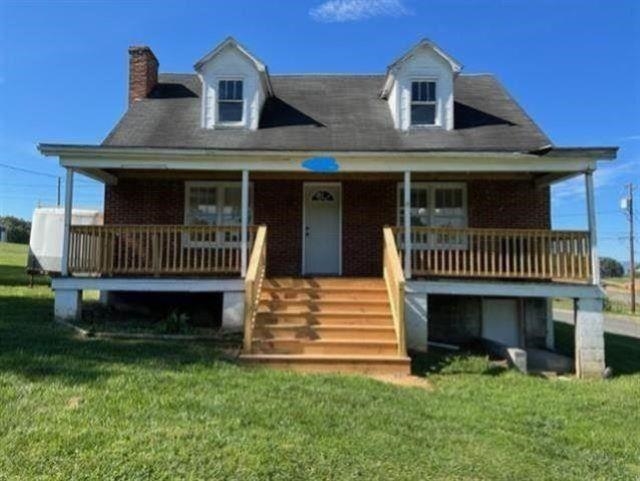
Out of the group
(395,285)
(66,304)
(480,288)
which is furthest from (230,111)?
(480,288)

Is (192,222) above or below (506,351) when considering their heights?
above

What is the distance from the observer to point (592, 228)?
11.0 meters

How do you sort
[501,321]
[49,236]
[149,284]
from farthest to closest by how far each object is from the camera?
[49,236], [501,321], [149,284]

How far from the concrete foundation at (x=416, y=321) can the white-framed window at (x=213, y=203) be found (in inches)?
182

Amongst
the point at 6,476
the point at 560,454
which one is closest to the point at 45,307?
the point at 6,476

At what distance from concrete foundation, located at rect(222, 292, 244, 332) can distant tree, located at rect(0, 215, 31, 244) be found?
2514 inches

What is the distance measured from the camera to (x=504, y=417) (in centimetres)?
698

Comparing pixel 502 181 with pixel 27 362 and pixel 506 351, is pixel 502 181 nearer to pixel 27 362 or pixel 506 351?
pixel 506 351

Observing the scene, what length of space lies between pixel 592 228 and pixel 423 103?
4920 millimetres

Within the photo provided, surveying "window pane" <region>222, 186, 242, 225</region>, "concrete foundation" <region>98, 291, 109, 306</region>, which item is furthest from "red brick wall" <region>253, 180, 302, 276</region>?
"concrete foundation" <region>98, 291, 109, 306</region>

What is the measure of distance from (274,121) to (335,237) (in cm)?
319

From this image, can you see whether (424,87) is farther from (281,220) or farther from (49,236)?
(49,236)

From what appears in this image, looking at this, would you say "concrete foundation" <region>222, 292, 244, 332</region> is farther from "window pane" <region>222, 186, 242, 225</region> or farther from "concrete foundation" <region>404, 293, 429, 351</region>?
"concrete foundation" <region>404, 293, 429, 351</region>

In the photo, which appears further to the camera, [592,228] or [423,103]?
[423,103]
